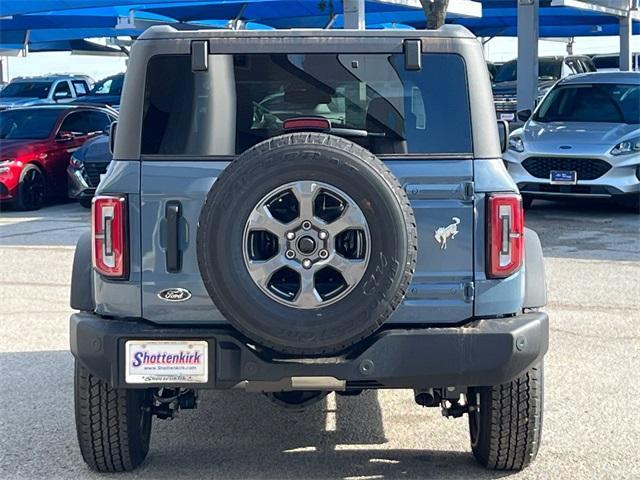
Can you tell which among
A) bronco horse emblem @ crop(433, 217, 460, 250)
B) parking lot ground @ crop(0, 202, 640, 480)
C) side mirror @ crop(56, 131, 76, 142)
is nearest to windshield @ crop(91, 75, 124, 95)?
side mirror @ crop(56, 131, 76, 142)

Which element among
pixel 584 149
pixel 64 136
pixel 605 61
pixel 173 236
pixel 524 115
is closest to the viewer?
pixel 173 236

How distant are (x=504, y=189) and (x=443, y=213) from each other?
0.87 feet

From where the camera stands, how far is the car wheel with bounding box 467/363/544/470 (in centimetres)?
447

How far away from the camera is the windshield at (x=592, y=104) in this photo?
13.3 meters

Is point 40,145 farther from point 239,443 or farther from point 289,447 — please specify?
point 289,447

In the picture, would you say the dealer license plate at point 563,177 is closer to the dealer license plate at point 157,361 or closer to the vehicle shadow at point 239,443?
the vehicle shadow at point 239,443

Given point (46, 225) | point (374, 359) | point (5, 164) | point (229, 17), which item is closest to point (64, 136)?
point (5, 164)

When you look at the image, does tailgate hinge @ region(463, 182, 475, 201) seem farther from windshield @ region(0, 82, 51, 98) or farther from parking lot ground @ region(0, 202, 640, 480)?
windshield @ region(0, 82, 51, 98)

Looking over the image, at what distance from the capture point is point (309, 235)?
3.89m

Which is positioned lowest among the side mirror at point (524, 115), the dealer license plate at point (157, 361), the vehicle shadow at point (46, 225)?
the vehicle shadow at point (46, 225)

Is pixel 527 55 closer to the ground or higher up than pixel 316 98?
higher up

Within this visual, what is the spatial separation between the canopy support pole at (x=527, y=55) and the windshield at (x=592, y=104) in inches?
198

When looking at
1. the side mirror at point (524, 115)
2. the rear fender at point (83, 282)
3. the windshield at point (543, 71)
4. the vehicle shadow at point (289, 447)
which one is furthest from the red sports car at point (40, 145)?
the windshield at point (543, 71)

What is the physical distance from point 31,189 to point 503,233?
451 inches
